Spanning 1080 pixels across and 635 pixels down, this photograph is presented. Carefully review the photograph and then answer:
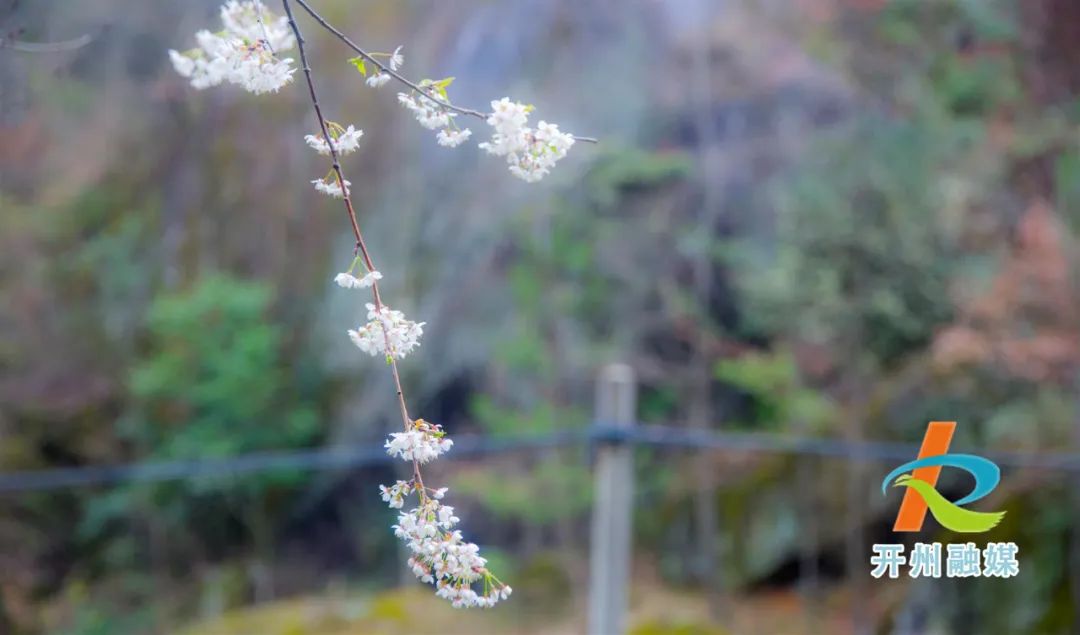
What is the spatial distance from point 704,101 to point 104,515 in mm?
3189

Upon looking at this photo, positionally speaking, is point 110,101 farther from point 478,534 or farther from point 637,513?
point 637,513

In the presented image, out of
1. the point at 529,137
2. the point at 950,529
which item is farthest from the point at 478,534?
the point at 529,137

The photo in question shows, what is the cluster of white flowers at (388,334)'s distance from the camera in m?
0.74

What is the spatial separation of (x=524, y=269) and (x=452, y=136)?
333 centimetres

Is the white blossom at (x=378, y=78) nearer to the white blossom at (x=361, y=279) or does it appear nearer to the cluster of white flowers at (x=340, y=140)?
the cluster of white flowers at (x=340, y=140)

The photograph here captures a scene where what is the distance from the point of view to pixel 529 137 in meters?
0.75

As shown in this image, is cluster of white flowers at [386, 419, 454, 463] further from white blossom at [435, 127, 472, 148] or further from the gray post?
the gray post

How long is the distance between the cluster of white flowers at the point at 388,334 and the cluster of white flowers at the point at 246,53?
21cm

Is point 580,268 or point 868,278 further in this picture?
point 580,268

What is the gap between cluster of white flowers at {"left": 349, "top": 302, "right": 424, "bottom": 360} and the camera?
0.74 m

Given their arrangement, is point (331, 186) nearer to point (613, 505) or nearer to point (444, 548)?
point (444, 548)

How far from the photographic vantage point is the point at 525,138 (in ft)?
2.46

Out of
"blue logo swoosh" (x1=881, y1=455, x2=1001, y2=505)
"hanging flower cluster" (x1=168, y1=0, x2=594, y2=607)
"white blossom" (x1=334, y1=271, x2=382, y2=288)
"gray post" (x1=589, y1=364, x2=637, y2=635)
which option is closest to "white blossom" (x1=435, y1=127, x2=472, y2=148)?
"hanging flower cluster" (x1=168, y1=0, x2=594, y2=607)

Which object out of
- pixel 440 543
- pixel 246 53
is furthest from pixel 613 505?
pixel 246 53
